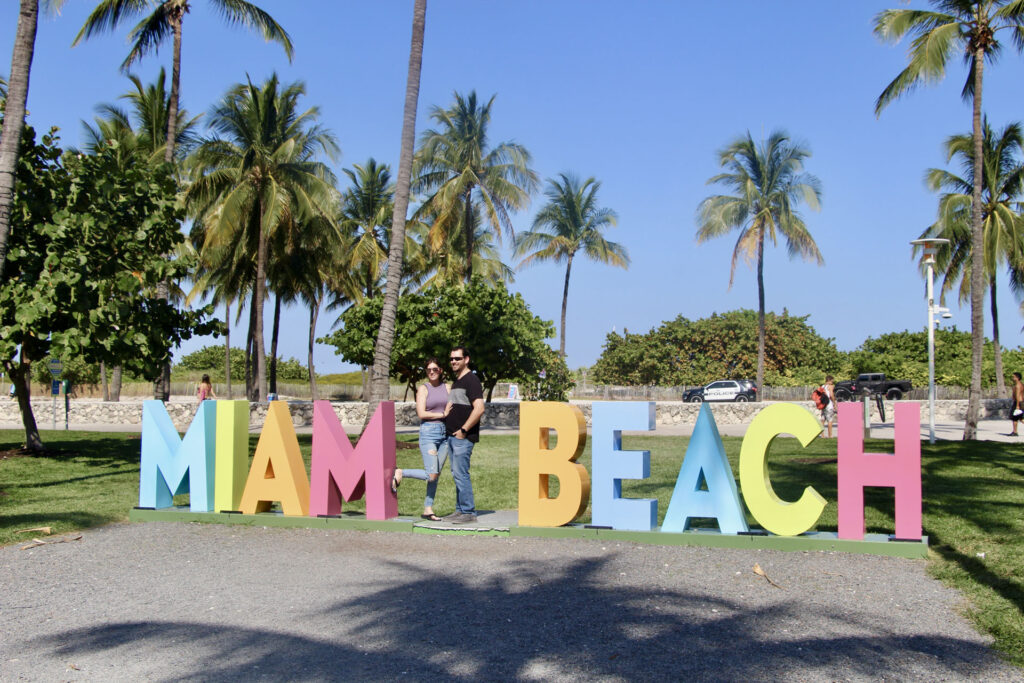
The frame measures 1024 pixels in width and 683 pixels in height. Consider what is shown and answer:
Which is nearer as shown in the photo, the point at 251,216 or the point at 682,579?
the point at 682,579

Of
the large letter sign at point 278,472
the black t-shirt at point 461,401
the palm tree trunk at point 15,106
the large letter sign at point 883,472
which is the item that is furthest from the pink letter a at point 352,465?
the palm tree trunk at point 15,106

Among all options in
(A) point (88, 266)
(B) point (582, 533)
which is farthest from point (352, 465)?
(A) point (88, 266)

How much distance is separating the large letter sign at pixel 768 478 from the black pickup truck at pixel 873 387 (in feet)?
113

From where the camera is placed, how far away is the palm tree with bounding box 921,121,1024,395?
31.6 metres

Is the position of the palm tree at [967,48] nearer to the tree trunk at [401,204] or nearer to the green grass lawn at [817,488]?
the green grass lawn at [817,488]

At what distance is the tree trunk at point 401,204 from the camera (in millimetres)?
16906

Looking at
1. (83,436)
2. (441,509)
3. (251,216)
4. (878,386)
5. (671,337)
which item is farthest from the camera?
(671,337)

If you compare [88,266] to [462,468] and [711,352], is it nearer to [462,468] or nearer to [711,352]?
[462,468]

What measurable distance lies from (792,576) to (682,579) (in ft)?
2.93

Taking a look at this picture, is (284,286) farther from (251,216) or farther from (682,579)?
(682,579)

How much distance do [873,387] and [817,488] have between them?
32984 millimetres

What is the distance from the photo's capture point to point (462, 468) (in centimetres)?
851

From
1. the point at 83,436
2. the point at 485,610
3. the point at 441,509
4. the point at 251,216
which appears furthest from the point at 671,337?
the point at 485,610

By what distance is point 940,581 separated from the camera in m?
6.42
